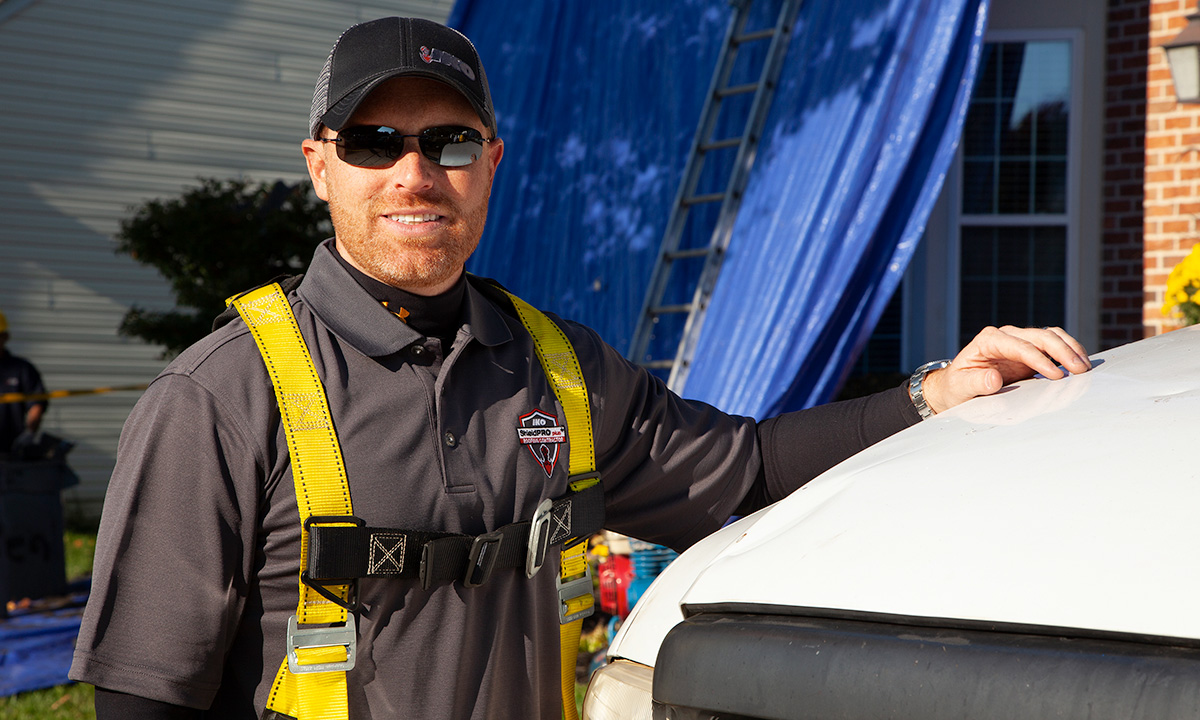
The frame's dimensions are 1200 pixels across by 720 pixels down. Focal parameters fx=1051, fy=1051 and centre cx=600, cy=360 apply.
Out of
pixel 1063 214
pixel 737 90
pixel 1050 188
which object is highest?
pixel 737 90

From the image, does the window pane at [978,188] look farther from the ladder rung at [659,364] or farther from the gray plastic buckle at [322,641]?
the gray plastic buckle at [322,641]

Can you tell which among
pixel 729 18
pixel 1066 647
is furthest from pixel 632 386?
pixel 729 18

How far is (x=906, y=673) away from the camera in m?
1.05


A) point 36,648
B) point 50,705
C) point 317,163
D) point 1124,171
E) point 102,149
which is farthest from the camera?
point 102,149

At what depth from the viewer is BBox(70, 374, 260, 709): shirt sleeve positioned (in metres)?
1.48

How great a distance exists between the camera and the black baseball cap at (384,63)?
1.72 m

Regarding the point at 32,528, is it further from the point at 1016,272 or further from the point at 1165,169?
the point at 1165,169

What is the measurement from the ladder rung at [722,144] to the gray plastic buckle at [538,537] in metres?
3.47

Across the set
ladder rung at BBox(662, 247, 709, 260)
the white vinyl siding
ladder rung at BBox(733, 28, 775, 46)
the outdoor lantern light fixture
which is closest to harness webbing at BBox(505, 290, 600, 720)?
ladder rung at BBox(662, 247, 709, 260)

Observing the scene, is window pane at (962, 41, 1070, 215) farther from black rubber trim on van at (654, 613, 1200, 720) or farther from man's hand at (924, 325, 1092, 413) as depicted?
black rubber trim on van at (654, 613, 1200, 720)

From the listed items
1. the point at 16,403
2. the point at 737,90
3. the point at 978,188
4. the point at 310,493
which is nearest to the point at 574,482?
the point at 310,493

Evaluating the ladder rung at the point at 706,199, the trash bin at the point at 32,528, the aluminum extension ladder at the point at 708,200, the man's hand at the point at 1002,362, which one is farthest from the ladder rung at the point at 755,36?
the trash bin at the point at 32,528

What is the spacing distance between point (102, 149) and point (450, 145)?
36.0 feet

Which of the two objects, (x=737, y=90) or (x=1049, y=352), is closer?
(x=1049, y=352)
